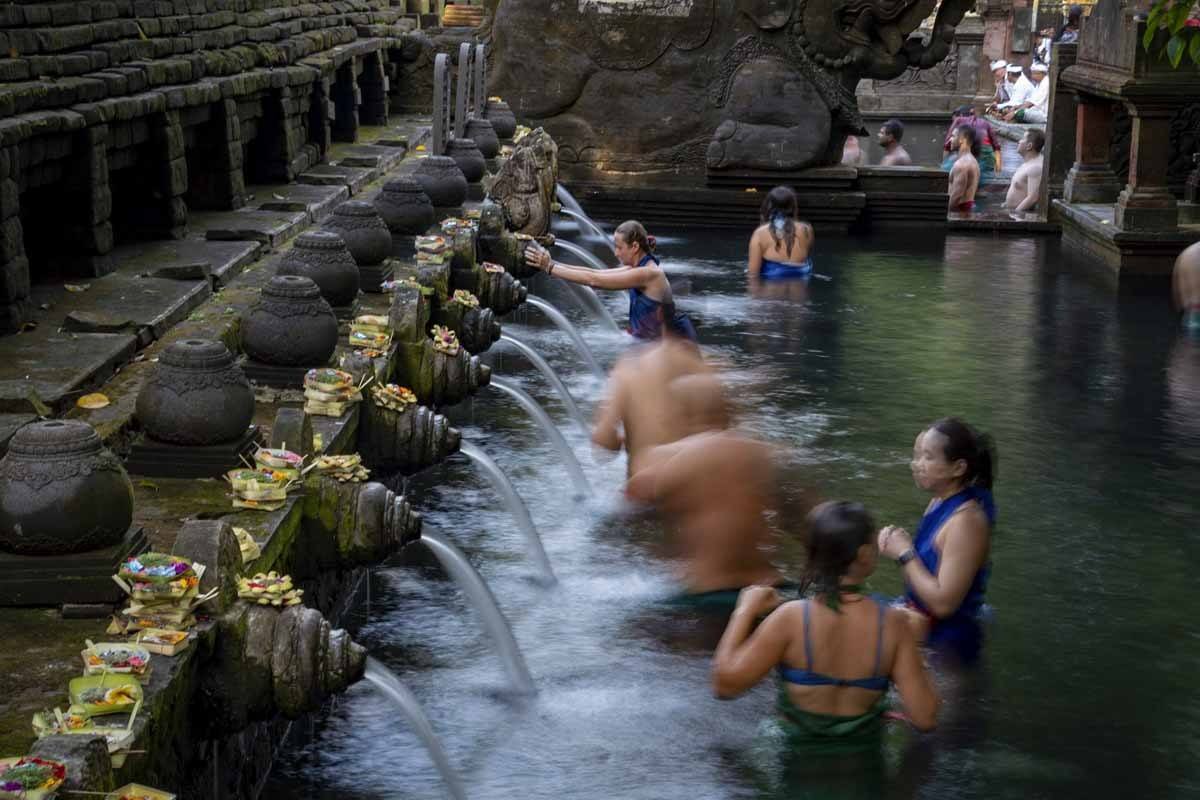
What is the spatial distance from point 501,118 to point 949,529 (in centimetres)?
1273

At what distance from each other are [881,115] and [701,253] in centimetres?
1492

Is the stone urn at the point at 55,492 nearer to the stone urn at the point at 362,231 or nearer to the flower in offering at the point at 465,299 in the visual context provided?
the stone urn at the point at 362,231

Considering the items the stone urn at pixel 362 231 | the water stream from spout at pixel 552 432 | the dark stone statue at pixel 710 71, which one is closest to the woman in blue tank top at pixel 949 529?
the water stream from spout at pixel 552 432

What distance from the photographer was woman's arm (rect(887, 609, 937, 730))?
5.30 meters

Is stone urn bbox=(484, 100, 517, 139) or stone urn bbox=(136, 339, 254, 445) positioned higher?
stone urn bbox=(484, 100, 517, 139)

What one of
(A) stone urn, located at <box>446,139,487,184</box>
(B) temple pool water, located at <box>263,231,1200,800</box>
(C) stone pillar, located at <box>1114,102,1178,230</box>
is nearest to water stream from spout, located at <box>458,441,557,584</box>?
(B) temple pool water, located at <box>263,231,1200,800</box>

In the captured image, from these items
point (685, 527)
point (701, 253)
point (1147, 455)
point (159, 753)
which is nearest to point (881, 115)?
point (701, 253)

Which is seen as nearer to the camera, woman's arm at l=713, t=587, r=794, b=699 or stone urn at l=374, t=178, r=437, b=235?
woman's arm at l=713, t=587, r=794, b=699

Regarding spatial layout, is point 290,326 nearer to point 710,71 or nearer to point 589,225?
point 589,225

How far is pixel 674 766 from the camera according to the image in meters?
5.77

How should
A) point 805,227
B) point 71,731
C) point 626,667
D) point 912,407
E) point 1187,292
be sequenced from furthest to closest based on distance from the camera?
1. point 805,227
2. point 1187,292
3. point 912,407
4. point 626,667
5. point 71,731

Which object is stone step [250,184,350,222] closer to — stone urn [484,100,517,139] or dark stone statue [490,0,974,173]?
stone urn [484,100,517,139]

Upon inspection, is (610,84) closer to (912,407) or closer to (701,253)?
(701,253)

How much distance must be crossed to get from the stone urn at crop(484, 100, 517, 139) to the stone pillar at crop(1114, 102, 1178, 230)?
21.7 feet
